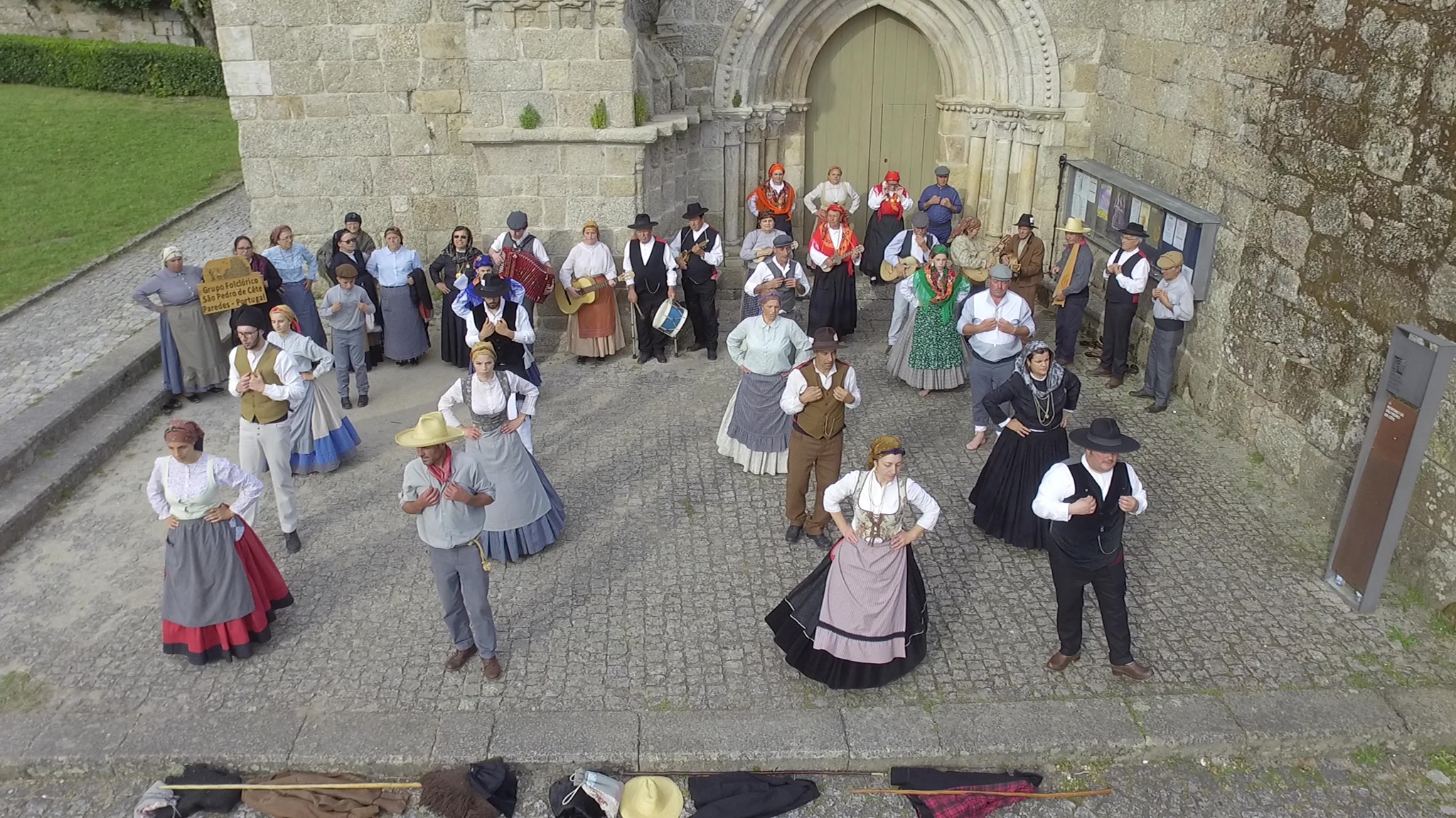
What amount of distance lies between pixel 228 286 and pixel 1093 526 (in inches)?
288

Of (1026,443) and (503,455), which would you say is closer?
(503,455)

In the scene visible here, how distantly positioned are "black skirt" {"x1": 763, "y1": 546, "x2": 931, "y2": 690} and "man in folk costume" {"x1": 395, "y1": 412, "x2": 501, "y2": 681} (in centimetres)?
162

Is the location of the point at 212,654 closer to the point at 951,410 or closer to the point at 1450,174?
the point at 951,410

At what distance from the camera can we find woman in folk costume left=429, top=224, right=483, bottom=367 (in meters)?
9.96

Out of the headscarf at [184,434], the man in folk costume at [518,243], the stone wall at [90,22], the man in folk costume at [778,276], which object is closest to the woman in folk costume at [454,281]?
the man in folk costume at [518,243]

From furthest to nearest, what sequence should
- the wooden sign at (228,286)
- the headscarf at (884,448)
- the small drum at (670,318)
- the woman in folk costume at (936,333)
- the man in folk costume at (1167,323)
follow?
1. the small drum at (670,318)
2. the woman in folk costume at (936,333)
3. the wooden sign at (228,286)
4. the man in folk costume at (1167,323)
5. the headscarf at (884,448)

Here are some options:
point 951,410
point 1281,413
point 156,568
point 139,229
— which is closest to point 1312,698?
point 1281,413

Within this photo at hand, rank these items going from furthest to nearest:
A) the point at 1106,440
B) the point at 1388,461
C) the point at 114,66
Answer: the point at 114,66
the point at 1388,461
the point at 1106,440

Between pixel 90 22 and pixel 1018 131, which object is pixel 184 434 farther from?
pixel 90 22

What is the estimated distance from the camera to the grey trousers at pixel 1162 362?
9.23 metres

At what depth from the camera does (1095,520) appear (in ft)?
18.0

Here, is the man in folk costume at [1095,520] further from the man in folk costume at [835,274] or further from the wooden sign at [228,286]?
the wooden sign at [228,286]

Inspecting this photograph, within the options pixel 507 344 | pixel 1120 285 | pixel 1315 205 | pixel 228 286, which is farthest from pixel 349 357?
pixel 1315 205

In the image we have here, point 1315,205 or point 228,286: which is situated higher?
point 1315,205
